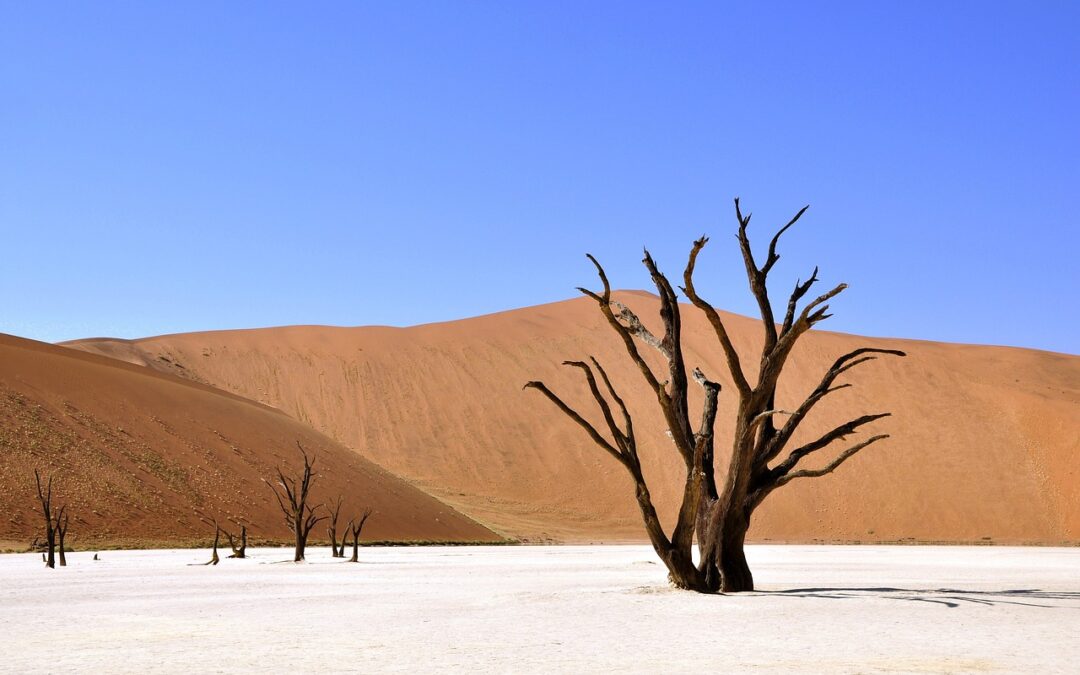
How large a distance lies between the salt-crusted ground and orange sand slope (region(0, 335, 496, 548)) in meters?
18.5

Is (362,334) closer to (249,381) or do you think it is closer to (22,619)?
(249,381)

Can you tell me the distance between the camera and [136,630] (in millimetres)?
11508

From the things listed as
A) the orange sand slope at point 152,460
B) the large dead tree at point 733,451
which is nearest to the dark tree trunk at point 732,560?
the large dead tree at point 733,451

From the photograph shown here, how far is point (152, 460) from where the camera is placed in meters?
43.9

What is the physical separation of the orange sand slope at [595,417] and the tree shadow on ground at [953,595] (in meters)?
34.1

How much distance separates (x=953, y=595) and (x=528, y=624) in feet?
22.5

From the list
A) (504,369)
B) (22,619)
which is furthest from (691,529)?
(504,369)

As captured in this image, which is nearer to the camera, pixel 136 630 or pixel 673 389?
pixel 136 630

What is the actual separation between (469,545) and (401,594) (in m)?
30.2

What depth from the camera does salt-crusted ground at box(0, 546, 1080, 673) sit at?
892 centimetres

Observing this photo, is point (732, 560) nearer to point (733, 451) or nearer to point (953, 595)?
point (733, 451)

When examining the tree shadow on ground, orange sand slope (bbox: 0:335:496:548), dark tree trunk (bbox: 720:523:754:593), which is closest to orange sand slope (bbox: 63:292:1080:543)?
orange sand slope (bbox: 0:335:496:548)

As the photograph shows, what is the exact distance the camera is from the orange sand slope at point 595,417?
59844mm

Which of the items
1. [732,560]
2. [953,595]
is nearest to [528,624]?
[732,560]
